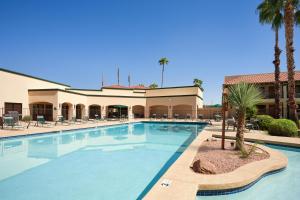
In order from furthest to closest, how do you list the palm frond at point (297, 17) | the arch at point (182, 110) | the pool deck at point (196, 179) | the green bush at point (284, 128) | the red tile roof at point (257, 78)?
the arch at point (182, 110) < the red tile roof at point (257, 78) < the palm frond at point (297, 17) < the green bush at point (284, 128) < the pool deck at point (196, 179)

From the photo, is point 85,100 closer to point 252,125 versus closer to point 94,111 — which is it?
point 94,111

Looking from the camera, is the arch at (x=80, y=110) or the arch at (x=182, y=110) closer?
the arch at (x=80, y=110)

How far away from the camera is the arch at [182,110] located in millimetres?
33075

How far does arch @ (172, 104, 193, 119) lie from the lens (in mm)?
33075

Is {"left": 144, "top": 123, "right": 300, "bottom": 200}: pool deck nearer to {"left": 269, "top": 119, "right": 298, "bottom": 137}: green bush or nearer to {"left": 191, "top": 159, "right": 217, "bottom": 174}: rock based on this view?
{"left": 191, "top": 159, "right": 217, "bottom": 174}: rock

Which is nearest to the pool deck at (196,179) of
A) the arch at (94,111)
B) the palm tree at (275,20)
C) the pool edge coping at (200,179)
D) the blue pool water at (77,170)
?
the pool edge coping at (200,179)

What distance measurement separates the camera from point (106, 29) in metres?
23.0

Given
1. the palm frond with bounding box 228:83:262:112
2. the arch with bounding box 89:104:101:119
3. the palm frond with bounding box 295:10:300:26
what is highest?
the palm frond with bounding box 295:10:300:26

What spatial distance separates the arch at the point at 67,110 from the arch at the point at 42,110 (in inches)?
77.8

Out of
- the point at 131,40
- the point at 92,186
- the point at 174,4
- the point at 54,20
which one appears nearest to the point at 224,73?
the point at 131,40

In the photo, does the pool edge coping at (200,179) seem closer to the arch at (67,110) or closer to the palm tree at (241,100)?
the palm tree at (241,100)

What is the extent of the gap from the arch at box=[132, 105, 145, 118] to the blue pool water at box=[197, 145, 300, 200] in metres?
30.4

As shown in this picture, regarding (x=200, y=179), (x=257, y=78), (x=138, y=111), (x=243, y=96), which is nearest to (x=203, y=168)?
(x=200, y=179)

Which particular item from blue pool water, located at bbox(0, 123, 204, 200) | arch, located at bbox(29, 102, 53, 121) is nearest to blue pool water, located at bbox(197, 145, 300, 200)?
blue pool water, located at bbox(0, 123, 204, 200)
